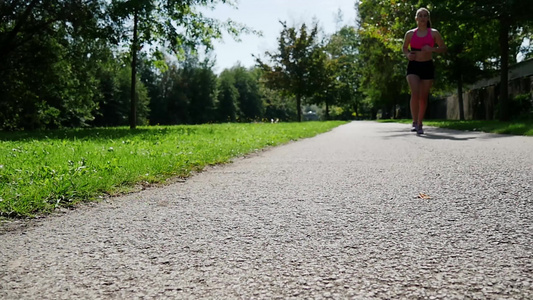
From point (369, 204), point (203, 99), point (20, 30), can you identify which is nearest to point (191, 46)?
point (20, 30)

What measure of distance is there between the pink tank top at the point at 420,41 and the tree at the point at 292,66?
28.8 meters

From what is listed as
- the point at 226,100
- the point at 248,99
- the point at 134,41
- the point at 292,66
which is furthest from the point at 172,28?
the point at 248,99

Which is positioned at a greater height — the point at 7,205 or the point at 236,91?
the point at 236,91

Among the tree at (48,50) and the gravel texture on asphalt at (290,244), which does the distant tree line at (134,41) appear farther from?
the gravel texture on asphalt at (290,244)

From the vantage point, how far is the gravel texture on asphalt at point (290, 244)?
5.87ft

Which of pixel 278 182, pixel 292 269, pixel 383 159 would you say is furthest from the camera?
pixel 383 159

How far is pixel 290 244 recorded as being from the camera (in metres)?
2.36

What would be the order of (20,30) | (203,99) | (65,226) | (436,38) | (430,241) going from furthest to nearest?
(203,99), (20,30), (436,38), (65,226), (430,241)

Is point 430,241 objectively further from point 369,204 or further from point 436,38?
point 436,38

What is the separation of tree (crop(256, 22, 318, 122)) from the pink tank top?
94.5 ft

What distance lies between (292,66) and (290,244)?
123 ft

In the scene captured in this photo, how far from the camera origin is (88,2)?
1814cm

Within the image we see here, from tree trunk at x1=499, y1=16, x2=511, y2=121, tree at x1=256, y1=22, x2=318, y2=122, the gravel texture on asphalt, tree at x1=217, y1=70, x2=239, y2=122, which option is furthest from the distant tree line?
tree at x1=217, y1=70, x2=239, y2=122

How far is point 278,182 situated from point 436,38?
21.8 ft
